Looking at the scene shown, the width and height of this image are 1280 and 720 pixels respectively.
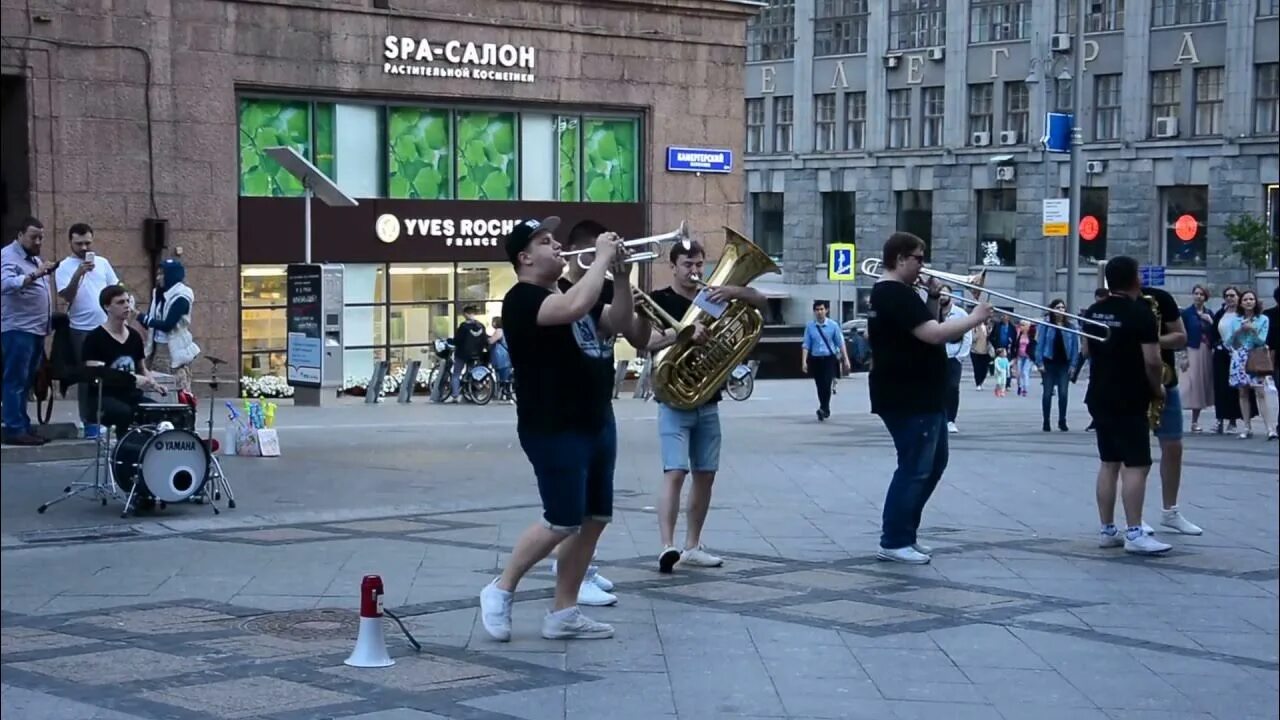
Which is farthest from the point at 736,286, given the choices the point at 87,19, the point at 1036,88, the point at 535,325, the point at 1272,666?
the point at 87,19

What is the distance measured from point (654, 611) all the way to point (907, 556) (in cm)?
199

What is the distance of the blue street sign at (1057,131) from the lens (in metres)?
18.5

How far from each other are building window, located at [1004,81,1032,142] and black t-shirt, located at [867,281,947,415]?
8.86 metres

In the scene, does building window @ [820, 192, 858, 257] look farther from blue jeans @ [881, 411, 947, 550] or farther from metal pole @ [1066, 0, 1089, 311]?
blue jeans @ [881, 411, 947, 550]

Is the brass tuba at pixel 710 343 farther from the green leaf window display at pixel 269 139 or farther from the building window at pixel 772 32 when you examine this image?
the green leaf window display at pixel 269 139

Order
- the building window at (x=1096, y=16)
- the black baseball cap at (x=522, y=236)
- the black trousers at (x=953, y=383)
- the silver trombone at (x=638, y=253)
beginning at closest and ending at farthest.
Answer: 1. the black baseball cap at (x=522, y=236)
2. the silver trombone at (x=638, y=253)
3. the building window at (x=1096, y=16)
4. the black trousers at (x=953, y=383)

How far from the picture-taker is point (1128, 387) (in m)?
9.65

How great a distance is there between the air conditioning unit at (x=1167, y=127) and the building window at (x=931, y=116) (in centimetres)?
238

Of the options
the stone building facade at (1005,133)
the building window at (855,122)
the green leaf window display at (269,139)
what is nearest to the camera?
the stone building facade at (1005,133)

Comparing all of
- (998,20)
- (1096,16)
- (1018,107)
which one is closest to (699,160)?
(1018,107)

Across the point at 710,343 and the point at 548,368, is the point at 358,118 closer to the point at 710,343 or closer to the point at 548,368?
the point at 710,343

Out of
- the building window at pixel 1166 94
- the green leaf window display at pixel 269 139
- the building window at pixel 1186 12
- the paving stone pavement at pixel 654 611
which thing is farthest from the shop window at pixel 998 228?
the green leaf window display at pixel 269 139

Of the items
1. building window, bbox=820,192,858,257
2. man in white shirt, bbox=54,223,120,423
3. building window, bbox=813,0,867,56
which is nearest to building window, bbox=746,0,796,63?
building window, bbox=820,192,858,257

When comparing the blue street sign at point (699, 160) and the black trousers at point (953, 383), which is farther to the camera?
the blue street sign at point (699, 160)
